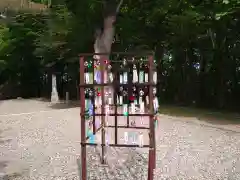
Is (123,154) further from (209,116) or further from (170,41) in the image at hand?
(170,41)

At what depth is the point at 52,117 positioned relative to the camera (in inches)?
431

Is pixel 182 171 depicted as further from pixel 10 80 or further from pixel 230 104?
pixel 10 80

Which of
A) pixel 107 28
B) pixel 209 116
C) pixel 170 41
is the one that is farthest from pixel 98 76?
pixel 170 41

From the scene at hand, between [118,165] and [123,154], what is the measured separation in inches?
25.5

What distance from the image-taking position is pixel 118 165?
5.41 meters

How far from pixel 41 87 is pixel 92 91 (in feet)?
56.0

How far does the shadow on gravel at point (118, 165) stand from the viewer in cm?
493

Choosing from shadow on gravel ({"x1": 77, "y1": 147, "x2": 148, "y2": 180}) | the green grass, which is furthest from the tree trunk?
shadow on gravel ({"x1": 77, "y1": 147, "x2": 148, "y2": 180})

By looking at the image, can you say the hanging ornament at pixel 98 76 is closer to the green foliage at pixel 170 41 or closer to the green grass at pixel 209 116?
the green grass at pixel 209 116

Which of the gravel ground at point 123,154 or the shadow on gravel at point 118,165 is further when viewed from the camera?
the gravel ground at point 123,154

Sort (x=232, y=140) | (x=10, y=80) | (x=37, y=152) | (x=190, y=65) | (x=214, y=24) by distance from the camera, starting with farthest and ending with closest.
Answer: (x=10, y=80), (x=190, y=65), (x=214, y=24), (x=232, y=140), (x=37, y=152)

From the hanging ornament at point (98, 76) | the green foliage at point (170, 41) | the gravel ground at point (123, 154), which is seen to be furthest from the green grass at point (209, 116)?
the hanging ornament at point (98, 76)

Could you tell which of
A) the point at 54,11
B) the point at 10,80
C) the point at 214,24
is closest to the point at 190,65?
the point at 214,24

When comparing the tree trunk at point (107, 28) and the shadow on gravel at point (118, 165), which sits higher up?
the tree trunk at point (107, 28)
